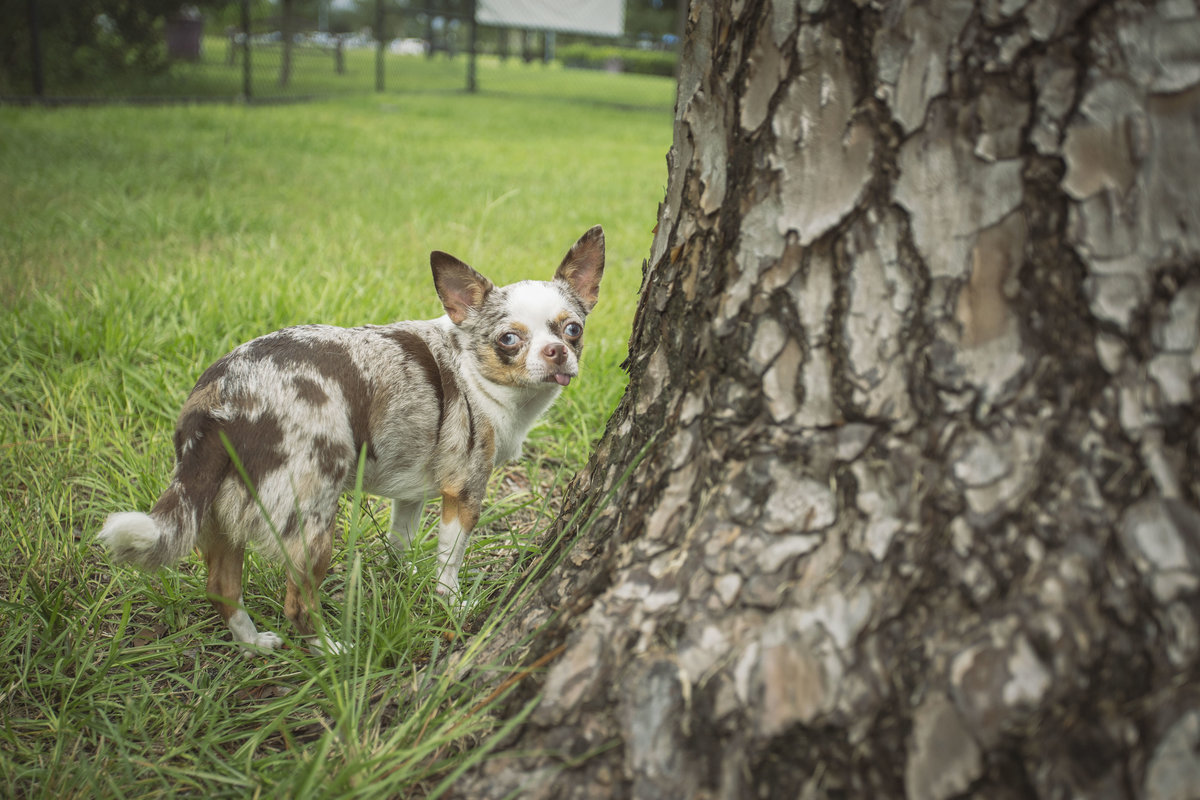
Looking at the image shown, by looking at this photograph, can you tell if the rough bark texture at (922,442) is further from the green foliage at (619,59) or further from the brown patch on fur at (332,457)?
the green foliage at (619,59)

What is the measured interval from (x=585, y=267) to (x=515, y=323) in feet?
1.28

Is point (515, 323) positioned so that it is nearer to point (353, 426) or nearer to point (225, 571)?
point (353, 426)

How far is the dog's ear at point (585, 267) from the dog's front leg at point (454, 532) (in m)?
0.82

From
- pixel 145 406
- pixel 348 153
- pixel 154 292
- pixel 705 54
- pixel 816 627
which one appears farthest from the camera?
pixel 348 153

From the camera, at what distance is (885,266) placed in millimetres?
1447

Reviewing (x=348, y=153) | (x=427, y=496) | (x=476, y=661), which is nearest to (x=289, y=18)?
(x=348, y=153)

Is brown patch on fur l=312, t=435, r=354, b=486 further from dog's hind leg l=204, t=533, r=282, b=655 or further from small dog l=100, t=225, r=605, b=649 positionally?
dog's hind leg l=204, t=533, r=282, b=655

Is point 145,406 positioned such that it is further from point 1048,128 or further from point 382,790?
point 1048,128

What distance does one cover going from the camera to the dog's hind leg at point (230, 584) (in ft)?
7.24

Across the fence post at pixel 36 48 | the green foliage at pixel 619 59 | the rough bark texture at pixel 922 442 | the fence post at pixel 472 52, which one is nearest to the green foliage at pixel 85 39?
the fence post at pixel 36 48

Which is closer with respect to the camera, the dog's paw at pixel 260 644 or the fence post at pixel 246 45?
the dog's paw at pixel 260 644

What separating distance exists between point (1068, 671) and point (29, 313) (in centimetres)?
418

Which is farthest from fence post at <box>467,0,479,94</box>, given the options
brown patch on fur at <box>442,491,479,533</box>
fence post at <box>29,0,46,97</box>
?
brown patch on fur at <box>442,491,479,533</box>

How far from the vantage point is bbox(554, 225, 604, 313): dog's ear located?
2963 mm
